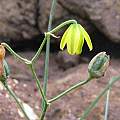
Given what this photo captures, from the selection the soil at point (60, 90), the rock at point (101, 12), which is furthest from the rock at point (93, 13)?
the soil at point (60, 90)

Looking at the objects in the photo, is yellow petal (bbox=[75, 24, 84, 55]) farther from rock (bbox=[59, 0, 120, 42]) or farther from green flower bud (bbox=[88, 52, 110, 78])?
rock (bbox=[59, 0, 120, 42])

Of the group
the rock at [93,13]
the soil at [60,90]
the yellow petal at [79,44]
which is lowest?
the soil at [60,90]

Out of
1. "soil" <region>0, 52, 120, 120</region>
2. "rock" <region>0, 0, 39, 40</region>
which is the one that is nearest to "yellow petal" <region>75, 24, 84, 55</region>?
"soil" <region>0, 52, 120, 120</region>

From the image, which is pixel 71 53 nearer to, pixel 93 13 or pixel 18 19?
pixel 93 13

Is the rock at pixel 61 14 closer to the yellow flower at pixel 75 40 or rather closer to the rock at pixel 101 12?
the rock at pixel 101 12

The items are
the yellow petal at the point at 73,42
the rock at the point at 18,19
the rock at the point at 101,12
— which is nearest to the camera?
the yellow petal at the point at 73,42

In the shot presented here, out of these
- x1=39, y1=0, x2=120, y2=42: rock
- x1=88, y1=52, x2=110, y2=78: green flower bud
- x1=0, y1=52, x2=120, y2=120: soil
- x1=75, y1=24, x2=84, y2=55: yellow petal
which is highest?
x1=75, y1=24, x2=84, y2=55: yellow petal

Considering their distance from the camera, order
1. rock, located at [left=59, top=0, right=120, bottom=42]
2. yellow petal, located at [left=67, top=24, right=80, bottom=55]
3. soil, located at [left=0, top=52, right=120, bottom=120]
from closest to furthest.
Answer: yellow petal, located at [left=67, top=24, right=80, bottom=55] < soil, located at [left=0, top=52, right=120, bottom=120] < rock, located at [left=59, top=0, right=120, bottom=42]

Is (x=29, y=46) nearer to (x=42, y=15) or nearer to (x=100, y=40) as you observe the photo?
(x=42, y=15)

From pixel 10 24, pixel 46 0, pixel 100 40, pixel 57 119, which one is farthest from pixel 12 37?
pixel 57 119
